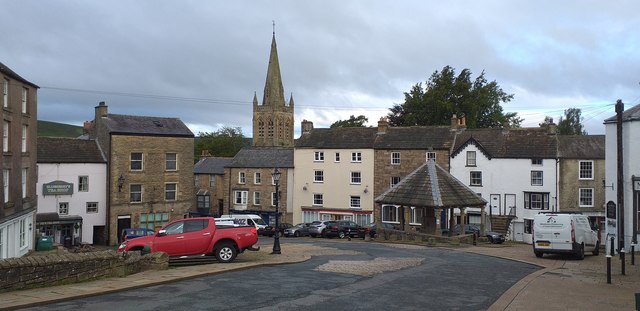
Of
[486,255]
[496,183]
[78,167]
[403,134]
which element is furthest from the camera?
[403,134]

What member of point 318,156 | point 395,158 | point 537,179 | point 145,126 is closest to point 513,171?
point 537,179

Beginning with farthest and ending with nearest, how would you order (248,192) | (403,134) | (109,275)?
(248,192) < (403,134) < (109,275)

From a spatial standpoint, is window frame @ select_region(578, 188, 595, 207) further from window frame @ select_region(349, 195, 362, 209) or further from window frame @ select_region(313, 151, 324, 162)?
window frame @ select_region(313, 151, 324, 162)

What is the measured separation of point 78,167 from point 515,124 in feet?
186

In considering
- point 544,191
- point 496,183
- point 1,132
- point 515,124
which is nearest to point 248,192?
point 496,183

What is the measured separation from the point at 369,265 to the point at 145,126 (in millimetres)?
33655

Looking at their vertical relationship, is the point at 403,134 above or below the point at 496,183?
above

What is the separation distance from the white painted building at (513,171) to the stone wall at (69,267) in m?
36.5

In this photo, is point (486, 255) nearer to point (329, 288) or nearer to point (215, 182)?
point (329, 288)

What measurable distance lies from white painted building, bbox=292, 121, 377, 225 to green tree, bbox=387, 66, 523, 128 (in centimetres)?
1501

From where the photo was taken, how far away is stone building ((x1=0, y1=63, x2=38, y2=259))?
26.6 m

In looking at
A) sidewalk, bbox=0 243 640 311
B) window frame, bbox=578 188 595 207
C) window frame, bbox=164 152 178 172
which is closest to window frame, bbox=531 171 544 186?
window frame, bbox=578 188 595 207

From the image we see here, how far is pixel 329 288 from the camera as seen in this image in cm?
1416

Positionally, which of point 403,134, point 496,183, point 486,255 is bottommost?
point 486,255
